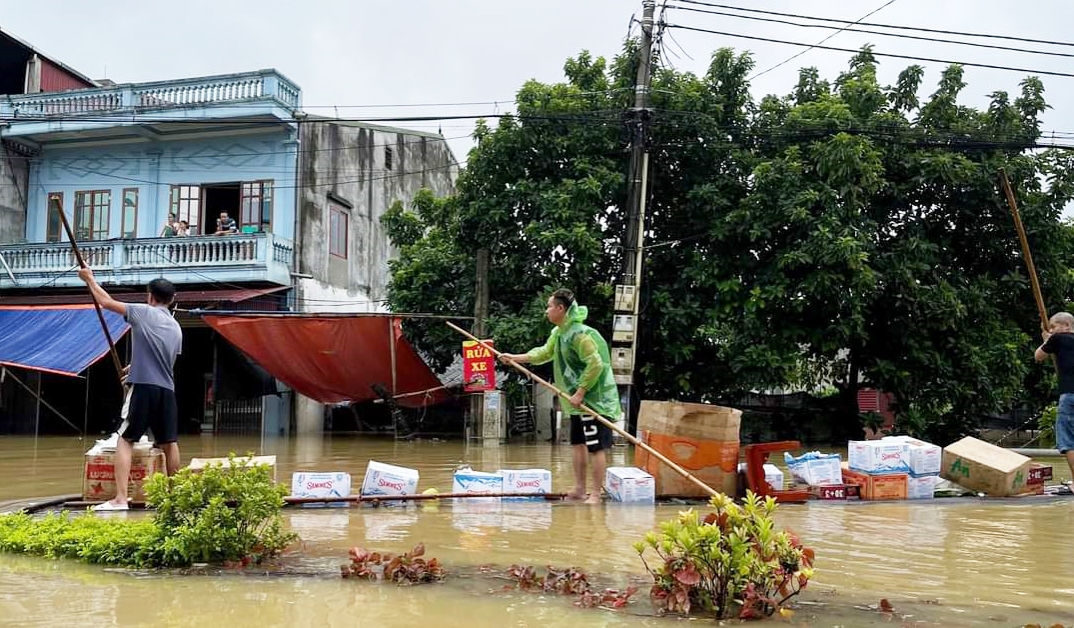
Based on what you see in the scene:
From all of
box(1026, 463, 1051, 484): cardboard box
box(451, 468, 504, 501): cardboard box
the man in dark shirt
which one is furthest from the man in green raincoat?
the man in dark shirt

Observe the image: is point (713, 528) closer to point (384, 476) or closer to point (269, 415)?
point (384, 476)

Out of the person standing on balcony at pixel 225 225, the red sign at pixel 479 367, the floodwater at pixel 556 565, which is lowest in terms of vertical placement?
the floodwater at pixel 556 565

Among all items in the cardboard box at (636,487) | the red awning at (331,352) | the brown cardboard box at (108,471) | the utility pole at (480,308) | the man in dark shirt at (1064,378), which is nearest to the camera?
the brown cardboard box at (108,471)

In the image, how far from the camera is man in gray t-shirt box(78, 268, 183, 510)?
17.8 ft

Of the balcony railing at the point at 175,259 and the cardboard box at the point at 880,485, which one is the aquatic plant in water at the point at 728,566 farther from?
the balcony railing at the point at 175,259

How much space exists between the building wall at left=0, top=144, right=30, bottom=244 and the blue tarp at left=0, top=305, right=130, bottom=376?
338 centimetres

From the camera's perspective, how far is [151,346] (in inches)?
220

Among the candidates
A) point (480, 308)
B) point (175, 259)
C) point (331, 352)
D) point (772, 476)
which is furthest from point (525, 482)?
point (175, 259)

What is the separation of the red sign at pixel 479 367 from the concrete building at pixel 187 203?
513 centimetres

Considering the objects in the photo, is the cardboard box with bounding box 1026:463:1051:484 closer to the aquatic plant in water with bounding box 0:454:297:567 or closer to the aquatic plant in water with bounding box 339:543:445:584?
the aquatic plant in water with bounding box 339:543:445:584

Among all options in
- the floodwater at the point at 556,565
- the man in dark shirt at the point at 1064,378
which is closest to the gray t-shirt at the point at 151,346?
the floodwater at the point at 556,565

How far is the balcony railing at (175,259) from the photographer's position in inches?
671

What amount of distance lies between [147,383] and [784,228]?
34.9ft

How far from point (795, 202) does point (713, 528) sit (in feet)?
36.0
